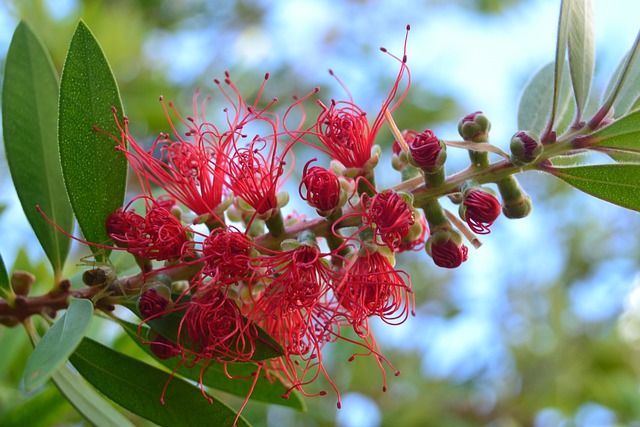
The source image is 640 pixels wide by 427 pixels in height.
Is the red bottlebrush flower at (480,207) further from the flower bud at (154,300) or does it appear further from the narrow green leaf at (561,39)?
the flower bud at (154,300)

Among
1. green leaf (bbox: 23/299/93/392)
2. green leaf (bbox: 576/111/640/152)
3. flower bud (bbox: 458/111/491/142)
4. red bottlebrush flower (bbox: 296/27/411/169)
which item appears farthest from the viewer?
red bottlebrush flower (bbox: 296/27/411/169)

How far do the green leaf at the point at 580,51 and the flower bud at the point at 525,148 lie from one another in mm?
133

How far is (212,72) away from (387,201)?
8.44 feet

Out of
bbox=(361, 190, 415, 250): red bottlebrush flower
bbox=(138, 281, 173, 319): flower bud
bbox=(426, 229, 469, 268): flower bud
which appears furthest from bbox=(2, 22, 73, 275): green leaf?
bbox=(426, 229, 469, 268): flower bud

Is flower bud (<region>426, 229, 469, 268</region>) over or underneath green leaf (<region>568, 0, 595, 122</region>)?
underneath

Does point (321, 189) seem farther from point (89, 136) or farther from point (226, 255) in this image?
point (89, 136)

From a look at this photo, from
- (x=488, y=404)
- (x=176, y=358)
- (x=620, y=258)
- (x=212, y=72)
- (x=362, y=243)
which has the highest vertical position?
(x=620, y=258)

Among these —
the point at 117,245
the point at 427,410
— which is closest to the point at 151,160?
the point at 117,245

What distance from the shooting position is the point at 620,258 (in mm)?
4008

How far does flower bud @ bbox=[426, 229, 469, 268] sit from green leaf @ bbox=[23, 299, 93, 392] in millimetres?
599

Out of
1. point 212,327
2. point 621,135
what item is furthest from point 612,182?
point 212,327

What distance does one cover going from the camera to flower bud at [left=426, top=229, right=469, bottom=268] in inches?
49.9

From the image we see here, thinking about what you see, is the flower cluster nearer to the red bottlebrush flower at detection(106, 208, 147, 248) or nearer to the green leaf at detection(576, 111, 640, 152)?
the red bottlebrush flower at detection(106, 208, 147, 248)

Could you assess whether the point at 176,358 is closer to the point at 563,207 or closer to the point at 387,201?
the point at 387,201
